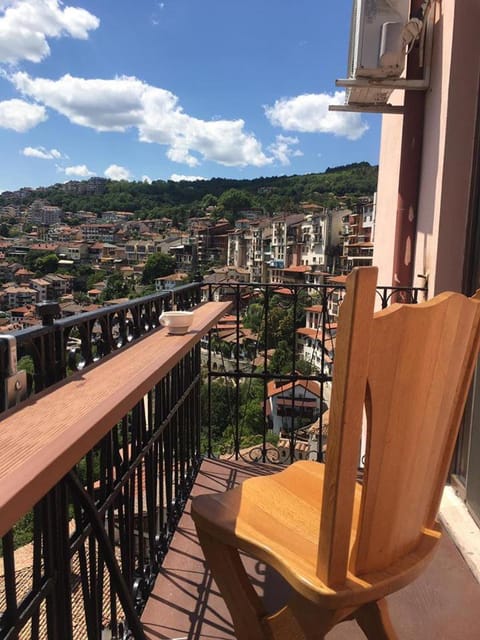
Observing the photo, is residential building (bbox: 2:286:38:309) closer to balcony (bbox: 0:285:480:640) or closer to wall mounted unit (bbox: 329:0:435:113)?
balcony (bbox: 0:285:480:640)

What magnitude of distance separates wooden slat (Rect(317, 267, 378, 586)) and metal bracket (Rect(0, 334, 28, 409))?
1.70 feet

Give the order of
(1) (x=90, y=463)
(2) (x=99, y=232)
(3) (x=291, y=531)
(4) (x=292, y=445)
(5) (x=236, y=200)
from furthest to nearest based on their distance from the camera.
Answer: (2) (x=99, y=232)
(5) (x=236, y=200)
(4) (x=292, y=445)
(1) (x=90, y=463)
(3) (x=291, y=531)

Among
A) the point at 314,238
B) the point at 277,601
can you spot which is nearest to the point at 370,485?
the point at 277,601

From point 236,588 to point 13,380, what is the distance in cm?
69

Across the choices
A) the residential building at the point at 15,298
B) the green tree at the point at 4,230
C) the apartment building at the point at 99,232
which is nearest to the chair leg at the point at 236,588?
the residential building at the point at 15,298

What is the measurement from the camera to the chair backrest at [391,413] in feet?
2.23

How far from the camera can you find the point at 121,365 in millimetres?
1147

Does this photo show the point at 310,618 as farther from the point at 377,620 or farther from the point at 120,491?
the point at 120,491

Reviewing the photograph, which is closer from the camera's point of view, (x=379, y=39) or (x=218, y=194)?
(x=379, y=39)

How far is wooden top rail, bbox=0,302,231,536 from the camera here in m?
0.48

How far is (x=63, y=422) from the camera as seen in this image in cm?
70

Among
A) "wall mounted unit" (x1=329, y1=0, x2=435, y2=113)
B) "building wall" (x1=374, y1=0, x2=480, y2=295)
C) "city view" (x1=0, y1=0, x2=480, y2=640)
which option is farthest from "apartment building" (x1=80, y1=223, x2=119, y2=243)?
"building wall" (x1=374, y1=0, x2=480, y2=295)

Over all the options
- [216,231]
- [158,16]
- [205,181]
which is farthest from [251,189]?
[158,16]

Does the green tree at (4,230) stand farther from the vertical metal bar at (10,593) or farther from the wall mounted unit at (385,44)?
the vertical metal bar at (10,593)
